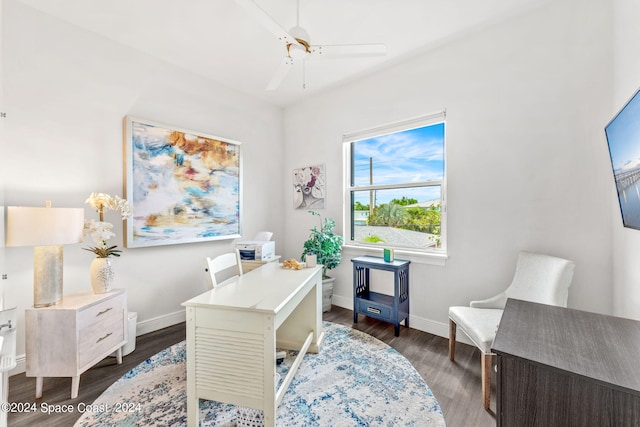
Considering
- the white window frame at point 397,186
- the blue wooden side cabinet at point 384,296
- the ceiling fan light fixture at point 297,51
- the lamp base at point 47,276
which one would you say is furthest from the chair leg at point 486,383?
the lamp base at point 47,276

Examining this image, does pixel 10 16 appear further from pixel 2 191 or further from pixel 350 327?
pixel 350 327

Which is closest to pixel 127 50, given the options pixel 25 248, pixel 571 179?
pixel 25 248

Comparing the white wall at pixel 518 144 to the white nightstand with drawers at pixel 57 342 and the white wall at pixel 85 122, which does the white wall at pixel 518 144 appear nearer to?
the white wall at pixel 85 122

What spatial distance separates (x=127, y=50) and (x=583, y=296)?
4495mm

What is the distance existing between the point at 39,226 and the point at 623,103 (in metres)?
3.83

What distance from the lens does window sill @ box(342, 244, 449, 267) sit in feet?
8.25

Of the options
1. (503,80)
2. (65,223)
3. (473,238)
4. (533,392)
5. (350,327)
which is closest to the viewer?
(533,392)

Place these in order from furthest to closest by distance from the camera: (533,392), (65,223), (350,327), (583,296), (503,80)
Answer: (350,327)
(503,80)
(583,296)
(65,223)
(533,392)

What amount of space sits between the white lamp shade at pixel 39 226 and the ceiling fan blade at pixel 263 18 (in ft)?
5.89

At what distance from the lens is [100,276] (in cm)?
198

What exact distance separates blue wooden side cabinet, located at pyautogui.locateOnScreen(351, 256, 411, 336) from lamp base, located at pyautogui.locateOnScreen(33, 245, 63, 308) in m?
2.50

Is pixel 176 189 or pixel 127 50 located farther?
pixel 176 189

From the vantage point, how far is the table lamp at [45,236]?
1.60 m

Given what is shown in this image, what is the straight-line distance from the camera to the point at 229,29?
222 cm
